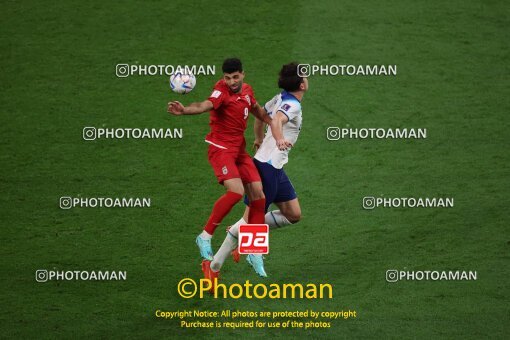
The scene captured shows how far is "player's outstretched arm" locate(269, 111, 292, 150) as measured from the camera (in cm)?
1066

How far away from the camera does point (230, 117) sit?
11227 mm

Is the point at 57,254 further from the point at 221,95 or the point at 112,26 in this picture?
the point at 112,26

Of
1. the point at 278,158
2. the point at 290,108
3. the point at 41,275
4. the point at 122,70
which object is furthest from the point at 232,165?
the point at 122,70

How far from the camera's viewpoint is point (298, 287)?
11.5 m

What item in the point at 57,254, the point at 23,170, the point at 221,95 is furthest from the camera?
the point at 23,170

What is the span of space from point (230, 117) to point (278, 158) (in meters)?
0.69

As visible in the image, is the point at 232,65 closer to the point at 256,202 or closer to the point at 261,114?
the point at 261,114

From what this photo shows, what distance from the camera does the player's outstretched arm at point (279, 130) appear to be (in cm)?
1066

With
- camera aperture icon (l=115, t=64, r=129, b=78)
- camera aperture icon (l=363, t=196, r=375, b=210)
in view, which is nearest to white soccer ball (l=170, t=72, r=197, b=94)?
camera aperture icon (l=363, t=196, r=375, b=210)

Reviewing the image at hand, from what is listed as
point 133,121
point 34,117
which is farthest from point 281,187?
point 34,117

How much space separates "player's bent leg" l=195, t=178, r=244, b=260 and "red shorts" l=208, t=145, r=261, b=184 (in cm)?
8

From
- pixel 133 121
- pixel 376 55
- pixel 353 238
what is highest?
pixel 376 55

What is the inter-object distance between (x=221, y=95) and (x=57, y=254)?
2616 millimetres

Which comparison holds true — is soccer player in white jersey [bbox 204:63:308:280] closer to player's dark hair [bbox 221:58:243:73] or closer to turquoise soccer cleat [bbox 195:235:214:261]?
turquoise soccer cleat [bbox 195:235:214:261]
